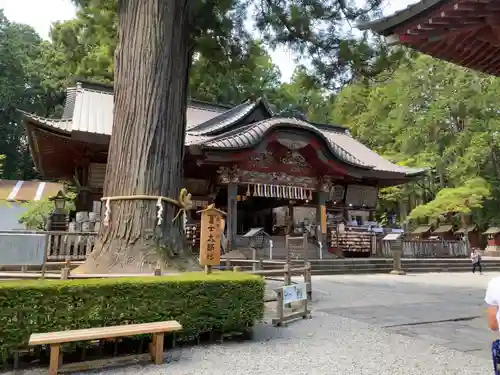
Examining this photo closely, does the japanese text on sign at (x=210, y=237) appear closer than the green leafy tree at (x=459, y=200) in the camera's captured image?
Yes

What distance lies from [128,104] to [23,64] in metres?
30.6

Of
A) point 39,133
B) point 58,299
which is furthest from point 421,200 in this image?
point 58,299

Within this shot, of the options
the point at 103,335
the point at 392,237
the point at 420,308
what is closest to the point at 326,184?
the point at 392,237

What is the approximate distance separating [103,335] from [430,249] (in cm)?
1629

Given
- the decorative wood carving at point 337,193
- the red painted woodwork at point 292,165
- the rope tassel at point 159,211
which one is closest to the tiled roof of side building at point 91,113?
the red painted woodwork at point 292,165

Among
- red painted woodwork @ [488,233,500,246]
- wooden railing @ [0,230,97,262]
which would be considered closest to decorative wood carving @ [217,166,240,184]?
wooden railing @ [0,230,97,262]

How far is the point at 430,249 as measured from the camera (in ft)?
56.4

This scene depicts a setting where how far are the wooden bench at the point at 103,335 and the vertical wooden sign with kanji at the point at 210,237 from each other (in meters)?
1.37

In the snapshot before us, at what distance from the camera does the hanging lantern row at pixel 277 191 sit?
49.3ft

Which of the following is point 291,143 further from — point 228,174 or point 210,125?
point 210,125

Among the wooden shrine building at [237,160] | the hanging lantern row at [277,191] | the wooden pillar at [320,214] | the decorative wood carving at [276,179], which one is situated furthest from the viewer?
the wooden pillar at [320,214]

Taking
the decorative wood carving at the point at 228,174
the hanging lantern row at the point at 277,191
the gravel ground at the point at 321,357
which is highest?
the decorative wood carving at the point at 228,174

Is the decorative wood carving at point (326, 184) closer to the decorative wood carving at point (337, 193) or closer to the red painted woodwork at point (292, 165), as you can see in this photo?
the red painted woodwork at point (292, 165)

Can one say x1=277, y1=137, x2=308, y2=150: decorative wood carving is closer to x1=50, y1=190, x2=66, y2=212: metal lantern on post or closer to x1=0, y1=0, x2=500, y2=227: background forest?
x1=0, y1=0, x2=500, y2=227: background forest
